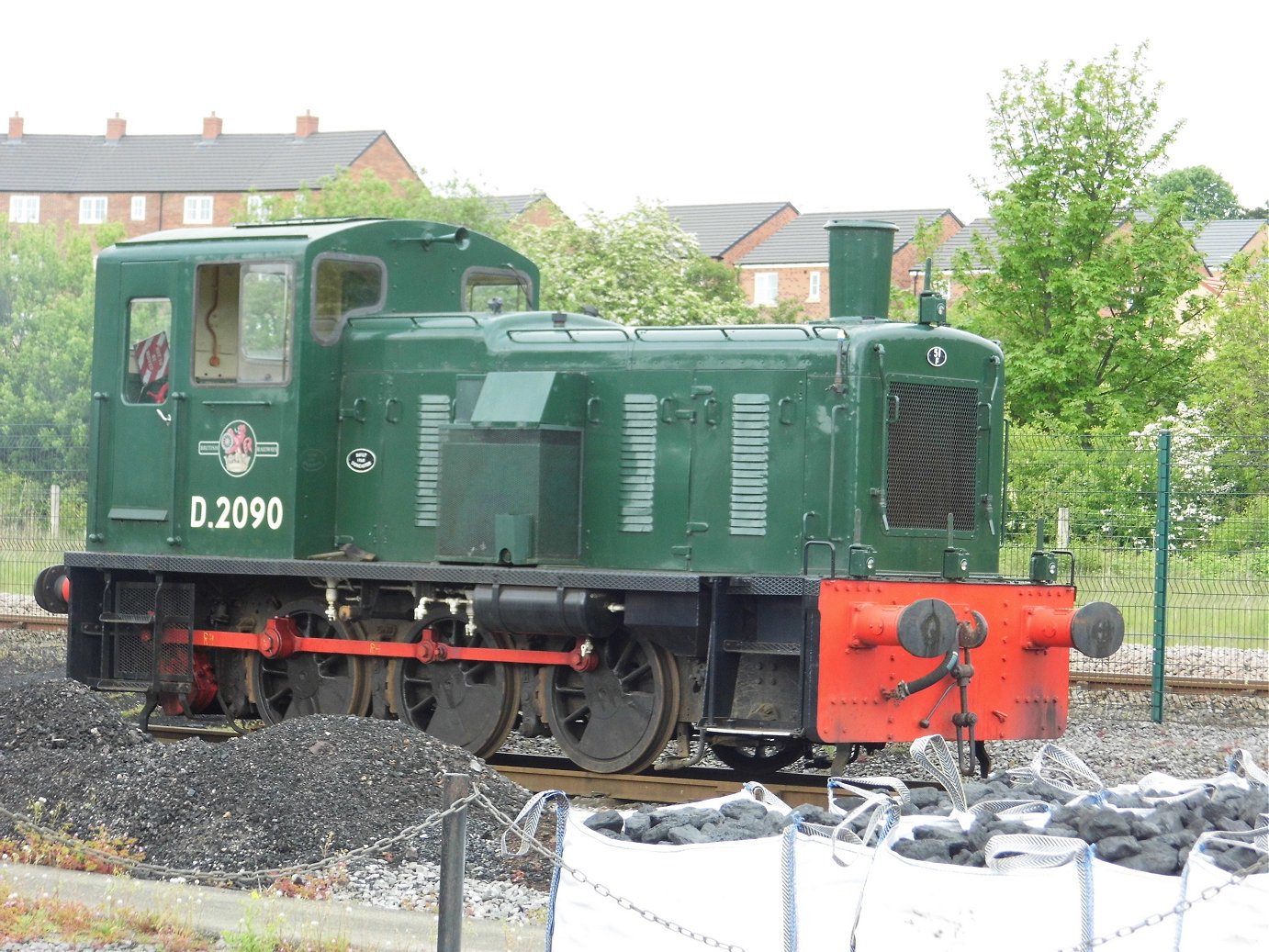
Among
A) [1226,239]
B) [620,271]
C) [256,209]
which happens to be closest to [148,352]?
[620,271]

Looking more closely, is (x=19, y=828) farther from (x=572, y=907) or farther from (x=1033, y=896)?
(x=1033, y=896)

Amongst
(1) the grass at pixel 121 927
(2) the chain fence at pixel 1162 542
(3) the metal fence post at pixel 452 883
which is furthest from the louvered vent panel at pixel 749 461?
(3) the metal fence post at pixel 452 883

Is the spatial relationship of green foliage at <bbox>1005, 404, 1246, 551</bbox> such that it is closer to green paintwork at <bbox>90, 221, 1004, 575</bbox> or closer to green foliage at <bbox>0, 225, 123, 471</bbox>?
green paintwork at <bbox>90, 221, 1004, 575</bbox>

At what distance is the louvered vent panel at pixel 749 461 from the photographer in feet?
29.9

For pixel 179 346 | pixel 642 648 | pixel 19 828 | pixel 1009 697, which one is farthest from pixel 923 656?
pixel 179 346

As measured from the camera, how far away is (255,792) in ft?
24.7

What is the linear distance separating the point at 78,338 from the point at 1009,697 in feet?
134

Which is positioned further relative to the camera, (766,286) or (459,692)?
(766,286)

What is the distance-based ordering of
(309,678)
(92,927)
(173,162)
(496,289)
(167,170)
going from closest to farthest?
1. (92,927)
2. (309,678)
3. (496,289)
4. (167,170)
5. (173,162)

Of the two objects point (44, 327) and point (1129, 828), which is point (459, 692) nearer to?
point (1129, 828)

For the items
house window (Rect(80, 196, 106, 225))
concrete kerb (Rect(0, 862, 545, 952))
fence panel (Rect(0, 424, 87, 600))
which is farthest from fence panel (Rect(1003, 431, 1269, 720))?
house window (Rect(80, 196, 106, 225))

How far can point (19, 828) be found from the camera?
7.34m

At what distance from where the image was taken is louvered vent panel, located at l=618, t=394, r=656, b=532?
371 inches

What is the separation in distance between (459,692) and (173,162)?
6506 cm
